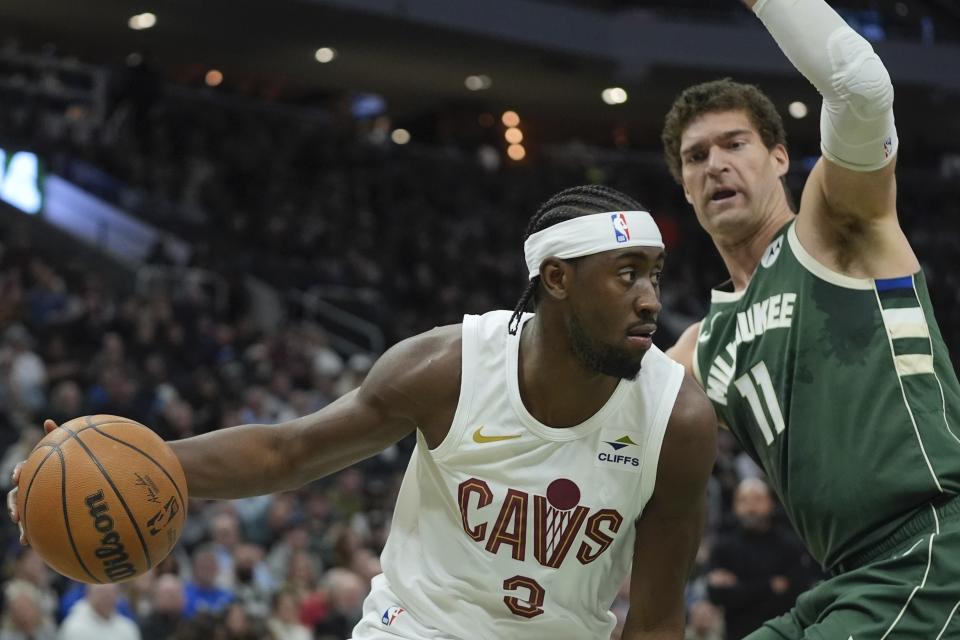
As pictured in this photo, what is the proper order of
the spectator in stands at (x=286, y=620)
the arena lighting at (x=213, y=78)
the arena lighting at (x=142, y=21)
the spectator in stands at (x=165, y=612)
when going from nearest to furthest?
the spectator in stands at (x=165, y=612) < the spectator in stands at (x=286, y=620) < the arena lighting at (x=142, y=21) < the arena lighting at (x=213, y=78)

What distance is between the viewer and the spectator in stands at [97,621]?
806cm

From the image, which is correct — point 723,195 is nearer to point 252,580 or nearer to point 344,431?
point 344,431

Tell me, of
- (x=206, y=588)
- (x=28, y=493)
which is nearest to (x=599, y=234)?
(x=28, y=493)

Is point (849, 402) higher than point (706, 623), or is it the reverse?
point (849, 402)

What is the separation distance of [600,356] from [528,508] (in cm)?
47

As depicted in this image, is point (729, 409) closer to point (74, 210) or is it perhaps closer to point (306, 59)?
point (74, 210)

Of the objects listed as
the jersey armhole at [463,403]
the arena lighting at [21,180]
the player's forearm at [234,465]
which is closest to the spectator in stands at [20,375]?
the arena lighting at [21,180]

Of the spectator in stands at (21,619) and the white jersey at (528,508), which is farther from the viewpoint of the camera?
the spectator in stands at (21,619)

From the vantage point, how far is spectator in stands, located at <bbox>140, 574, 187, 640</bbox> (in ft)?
27.8

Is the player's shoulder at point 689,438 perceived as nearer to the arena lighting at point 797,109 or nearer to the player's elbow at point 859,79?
the player's elbow at point 859,79

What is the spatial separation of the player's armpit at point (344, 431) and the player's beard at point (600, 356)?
37cm

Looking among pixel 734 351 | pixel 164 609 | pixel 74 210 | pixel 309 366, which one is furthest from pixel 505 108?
pixel 734 351

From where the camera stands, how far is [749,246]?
14.2 feet

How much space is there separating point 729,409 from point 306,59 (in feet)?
68.6
